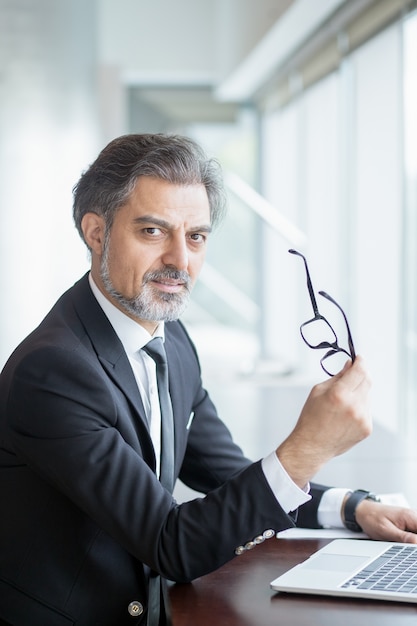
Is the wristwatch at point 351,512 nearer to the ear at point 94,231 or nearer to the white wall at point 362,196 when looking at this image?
A: the ear at point 94,231

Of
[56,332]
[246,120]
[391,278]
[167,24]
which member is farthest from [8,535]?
[246,120]

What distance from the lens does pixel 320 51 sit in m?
6.28

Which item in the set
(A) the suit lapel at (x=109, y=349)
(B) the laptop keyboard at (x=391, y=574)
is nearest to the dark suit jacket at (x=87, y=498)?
(A) the suit lapel at (x=109, y=349)

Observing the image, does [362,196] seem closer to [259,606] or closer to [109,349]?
[109,349]

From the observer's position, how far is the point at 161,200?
162cm

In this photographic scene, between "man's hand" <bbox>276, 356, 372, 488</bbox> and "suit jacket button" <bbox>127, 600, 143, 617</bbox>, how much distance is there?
321mm

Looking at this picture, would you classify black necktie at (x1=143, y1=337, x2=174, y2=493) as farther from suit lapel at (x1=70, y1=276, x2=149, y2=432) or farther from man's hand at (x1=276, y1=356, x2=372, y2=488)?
man's hand at (x1=276, y1=356, x2=372, y2=488)

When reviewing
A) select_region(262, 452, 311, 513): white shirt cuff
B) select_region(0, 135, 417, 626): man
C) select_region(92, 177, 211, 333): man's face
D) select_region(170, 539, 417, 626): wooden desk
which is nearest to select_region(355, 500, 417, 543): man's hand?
select_region(0, 135, 417, 626): man

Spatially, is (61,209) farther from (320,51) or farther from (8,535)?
(8,535)

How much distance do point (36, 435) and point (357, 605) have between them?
0.51m

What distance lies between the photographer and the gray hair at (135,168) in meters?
1.62

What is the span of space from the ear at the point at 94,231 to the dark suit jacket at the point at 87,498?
62 millimetres

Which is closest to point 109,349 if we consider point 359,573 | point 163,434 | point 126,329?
point 126,329

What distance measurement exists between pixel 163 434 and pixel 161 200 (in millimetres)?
376
